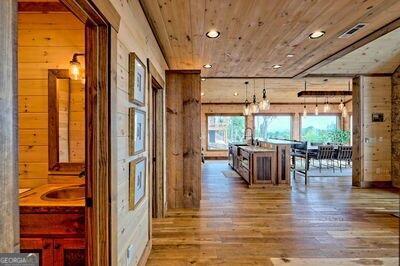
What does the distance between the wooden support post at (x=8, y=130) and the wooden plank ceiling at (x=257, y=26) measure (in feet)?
6.41

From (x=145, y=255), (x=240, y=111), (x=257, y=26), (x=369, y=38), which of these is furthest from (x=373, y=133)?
(x=240, y=111)

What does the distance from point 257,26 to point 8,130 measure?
115 inches

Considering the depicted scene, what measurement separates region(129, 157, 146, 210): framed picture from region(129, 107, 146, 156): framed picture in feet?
0.35

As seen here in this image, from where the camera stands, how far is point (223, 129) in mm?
12906

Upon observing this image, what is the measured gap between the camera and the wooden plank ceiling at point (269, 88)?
8742mm

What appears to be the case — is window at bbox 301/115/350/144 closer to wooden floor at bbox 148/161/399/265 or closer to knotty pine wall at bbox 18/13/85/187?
wooden floor at bbox 148/161/399/265

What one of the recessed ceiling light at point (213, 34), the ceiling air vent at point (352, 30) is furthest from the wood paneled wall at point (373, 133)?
the recessed ceiling light at point (213, 34)

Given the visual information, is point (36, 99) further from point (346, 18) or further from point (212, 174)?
point (212, 174)

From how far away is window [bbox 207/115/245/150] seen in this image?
12867mm

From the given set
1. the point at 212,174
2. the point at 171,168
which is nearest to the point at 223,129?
the point at 212,174

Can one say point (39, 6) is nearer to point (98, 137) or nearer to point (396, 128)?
point (98, 137)

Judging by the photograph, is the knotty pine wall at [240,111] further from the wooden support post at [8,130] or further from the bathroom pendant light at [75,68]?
the wooden support post at [8,130]

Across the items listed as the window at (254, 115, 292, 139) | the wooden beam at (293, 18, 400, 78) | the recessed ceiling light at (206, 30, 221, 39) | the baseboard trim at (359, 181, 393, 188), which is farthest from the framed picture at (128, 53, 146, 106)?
the window at (254, 115, 292, 139)

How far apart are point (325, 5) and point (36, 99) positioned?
116 inches
